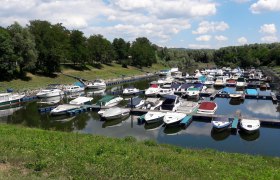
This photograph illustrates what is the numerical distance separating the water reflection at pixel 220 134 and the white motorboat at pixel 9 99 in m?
38.3

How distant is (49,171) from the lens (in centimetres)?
1669

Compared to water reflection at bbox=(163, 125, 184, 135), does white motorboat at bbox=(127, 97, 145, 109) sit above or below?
above

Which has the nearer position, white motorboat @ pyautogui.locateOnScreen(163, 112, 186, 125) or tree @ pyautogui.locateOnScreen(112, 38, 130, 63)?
white motorboat @ pyautogui.locateOnScreen(163, 112, 186, 125)

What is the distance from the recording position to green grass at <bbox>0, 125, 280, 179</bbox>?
1628 cm

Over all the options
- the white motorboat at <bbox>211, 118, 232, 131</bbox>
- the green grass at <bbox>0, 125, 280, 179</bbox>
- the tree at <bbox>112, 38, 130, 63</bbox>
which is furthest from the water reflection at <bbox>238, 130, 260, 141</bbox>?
the tree at <bbox>112, 38, 130, 63</bbox>

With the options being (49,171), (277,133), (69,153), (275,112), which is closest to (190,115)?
(277,133)

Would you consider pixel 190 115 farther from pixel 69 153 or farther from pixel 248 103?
pixel 69 153

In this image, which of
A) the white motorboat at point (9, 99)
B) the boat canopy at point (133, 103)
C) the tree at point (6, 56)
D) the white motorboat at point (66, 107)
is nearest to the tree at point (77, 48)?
the tree at point (6, 56)

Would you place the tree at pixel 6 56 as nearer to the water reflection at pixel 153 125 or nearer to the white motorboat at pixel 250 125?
the water reflection at pixel 153 125

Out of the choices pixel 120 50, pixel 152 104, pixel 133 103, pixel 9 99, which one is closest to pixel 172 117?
pixel 152 104

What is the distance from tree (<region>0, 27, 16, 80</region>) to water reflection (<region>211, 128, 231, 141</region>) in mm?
49846

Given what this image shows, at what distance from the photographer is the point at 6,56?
Result: 70562 mm

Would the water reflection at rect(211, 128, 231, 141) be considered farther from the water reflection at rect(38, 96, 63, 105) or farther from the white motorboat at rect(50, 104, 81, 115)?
the water reflection at rect(38, 96, 63, 105)

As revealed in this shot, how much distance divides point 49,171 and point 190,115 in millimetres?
32256
